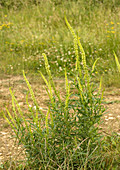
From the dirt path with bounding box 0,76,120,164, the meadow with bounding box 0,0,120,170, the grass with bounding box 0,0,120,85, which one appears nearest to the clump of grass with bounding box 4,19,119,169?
the meadow with bounding box 0,0,120,170

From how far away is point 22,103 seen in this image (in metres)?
3.72

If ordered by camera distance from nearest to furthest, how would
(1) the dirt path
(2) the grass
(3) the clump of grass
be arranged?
(3) the clump of grass, (1) the dirt path, (2) the grass

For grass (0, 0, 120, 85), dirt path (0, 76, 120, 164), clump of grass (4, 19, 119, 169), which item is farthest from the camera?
grass (0, 0, 120, 85)

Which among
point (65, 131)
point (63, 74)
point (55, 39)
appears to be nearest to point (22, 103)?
point (63, 74)

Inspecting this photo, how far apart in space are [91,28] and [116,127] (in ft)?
15.8

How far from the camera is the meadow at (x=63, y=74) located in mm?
1564

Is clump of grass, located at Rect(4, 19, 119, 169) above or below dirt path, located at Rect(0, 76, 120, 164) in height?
above

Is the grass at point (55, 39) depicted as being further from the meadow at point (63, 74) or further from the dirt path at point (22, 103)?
the dirt path at point (22, 103)

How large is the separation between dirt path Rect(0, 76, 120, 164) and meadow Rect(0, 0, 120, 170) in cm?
11

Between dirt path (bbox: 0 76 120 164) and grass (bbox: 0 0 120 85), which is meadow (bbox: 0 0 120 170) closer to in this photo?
grass (bbox: 0 0 120 85)

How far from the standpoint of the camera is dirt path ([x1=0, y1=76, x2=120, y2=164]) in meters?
2.46

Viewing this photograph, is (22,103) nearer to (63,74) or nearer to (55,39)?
(63,74)

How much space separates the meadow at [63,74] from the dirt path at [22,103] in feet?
0.37

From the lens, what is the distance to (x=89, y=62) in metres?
5.48
